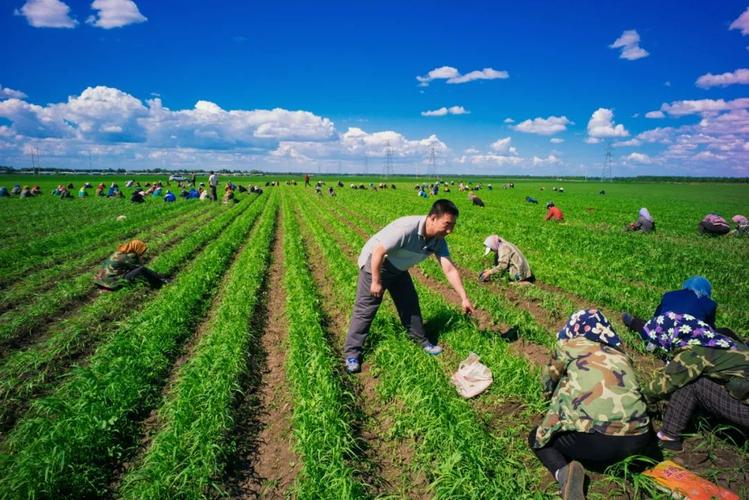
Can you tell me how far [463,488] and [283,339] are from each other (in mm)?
3871

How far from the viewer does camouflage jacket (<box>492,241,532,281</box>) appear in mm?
8875

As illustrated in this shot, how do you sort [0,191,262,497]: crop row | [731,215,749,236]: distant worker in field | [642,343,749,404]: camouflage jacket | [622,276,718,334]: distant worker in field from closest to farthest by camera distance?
1. [0,191,262,497]: crop row
2. [642,343,749,404]: camouflage jacket
3. [622,276,718,334]: distant worker in field
4. [731,215,749,236]: distant worker in field

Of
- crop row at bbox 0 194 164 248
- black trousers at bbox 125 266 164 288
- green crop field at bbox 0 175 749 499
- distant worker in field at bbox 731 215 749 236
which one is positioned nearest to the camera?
green crop field at bbox 0 175 749 499

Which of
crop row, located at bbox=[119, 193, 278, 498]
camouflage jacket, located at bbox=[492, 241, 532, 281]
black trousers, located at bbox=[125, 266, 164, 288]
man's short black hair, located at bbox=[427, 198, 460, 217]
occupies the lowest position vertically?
crop row, located at bbox=[119, 193, 278, 498]

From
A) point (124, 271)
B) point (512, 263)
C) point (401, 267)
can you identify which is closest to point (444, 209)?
point (401, 267)

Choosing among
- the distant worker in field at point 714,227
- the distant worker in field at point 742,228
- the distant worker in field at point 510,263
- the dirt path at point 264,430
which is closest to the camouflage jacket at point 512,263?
the distant worker in field at point 510,263

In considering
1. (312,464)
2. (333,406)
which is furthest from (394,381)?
(312,464)

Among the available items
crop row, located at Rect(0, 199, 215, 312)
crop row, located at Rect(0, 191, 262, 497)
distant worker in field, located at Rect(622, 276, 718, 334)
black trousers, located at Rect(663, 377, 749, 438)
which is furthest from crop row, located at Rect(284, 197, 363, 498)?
crop row, located at Rect(0, 199, 215, 312)

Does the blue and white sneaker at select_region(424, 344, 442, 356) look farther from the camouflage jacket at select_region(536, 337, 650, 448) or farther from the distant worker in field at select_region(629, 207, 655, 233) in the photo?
the distant worker in field at select_region(629, 207, 655, 233)

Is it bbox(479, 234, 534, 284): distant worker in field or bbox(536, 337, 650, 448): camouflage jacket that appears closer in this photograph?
bbox(536, 337, 650, 448): camouflage jacket

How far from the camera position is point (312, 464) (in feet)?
10.8

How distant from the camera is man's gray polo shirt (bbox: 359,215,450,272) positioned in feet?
14.8

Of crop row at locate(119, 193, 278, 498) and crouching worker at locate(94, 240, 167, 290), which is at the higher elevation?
crouching worker at locate(94, 240, 167, 290)

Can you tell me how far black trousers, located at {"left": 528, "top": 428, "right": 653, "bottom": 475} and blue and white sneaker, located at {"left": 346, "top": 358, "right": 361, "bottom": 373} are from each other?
240cm
